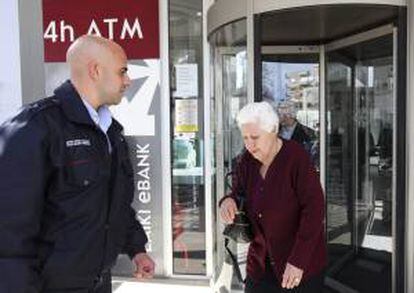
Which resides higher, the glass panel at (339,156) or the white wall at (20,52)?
the white wall at (20,52)

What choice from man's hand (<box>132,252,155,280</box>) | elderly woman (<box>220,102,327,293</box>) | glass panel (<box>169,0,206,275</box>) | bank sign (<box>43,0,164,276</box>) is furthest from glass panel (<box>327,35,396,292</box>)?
man's hand (<box>132,252,155,280</box>)

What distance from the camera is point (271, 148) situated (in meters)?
2.84

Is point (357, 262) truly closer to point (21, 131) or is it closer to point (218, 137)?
point (218, 137)

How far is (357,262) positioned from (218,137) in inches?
65.8

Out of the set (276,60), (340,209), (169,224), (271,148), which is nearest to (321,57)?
(276,60)

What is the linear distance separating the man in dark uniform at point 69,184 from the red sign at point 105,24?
343 cm

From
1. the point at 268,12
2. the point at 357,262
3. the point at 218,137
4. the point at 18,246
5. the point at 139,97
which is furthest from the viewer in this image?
the point at 139,97

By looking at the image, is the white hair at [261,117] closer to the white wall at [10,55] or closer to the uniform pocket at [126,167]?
the uniform pocket at [126,167]

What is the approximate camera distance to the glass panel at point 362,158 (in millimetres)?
4570

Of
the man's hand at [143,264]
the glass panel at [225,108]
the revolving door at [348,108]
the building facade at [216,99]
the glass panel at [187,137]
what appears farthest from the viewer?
the glass panel at [187,137]

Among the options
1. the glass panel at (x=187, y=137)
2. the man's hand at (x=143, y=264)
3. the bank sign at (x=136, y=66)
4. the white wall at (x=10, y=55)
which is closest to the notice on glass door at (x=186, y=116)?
the glass panel at (x=187, y=137)

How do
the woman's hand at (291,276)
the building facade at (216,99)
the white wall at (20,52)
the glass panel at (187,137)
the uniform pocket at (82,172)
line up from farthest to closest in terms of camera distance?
the glass panel at (187,137)
the white wall at (20,52)
the building facade at (216,99)
the woman's hand at (291,276)
the uniform pocket at (82,172)

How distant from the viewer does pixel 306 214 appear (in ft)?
9.00

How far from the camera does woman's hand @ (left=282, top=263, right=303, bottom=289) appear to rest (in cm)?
272
